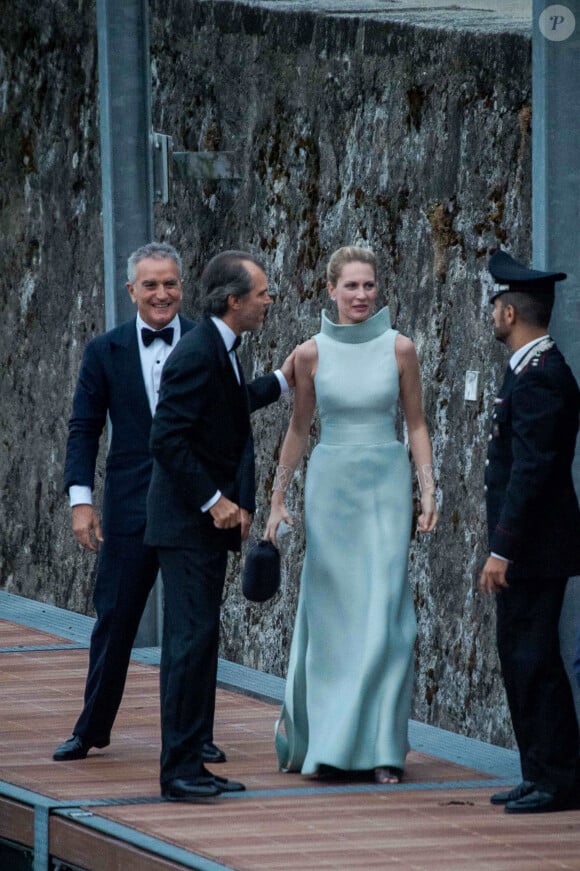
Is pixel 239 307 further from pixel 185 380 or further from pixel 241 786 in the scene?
pixel 241 786

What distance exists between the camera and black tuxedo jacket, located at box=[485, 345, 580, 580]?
15.9 ft

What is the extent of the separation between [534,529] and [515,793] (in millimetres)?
712

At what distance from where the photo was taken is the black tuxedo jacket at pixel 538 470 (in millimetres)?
4852

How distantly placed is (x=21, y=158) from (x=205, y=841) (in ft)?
17.6

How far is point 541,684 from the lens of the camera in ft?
16.3

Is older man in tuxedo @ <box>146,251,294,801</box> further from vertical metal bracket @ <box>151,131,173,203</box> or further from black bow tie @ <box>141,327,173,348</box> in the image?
vertical metal bracket @ <box>151,131,173,203</box>

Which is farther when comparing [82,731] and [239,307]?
[82,731]

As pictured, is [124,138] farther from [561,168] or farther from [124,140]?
[561,168]

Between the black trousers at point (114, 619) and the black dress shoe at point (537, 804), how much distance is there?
1312 mm

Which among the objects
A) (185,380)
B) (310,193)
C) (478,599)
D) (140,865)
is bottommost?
(140,865)

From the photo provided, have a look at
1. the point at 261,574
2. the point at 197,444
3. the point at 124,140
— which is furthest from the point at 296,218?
the point at 197,444

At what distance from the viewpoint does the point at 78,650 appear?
783 cm

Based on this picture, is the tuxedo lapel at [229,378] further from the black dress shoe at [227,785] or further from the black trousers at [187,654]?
the black dress shoe at [227,785]

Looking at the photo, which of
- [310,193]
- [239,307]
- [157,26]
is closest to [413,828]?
[239,307]
